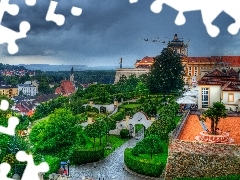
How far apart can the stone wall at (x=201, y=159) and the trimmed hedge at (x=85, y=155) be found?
431cm

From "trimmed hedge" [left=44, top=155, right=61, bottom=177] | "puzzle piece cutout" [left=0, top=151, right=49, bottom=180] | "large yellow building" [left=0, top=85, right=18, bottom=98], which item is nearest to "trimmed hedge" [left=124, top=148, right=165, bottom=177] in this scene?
"trimmed hedge" [left=44, top=155, right=61, bottom=177]

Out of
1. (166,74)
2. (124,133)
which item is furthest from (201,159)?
(166,74)

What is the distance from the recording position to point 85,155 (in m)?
10.3

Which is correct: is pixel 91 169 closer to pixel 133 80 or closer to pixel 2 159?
pixel 2 159

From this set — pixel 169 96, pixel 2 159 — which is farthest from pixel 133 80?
pixel 2 159

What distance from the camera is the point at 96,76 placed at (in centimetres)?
4341

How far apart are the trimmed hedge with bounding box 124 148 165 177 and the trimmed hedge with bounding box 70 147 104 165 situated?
104 cm

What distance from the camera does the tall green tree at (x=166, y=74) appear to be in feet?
70.2

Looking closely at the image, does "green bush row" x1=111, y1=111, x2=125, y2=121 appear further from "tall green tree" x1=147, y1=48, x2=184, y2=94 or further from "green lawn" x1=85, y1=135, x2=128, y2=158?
"tall green tree" x1=147, y1=48, x2=184, y2=94

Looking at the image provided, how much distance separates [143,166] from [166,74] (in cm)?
1285

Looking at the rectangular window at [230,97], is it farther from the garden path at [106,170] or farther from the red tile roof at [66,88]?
the red tile roof at [66,88]

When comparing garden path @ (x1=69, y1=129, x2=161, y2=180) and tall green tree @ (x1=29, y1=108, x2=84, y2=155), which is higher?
tall green tree @ (x1=29, y1=108, x2=84, y2=155)

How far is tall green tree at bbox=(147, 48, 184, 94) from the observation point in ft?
70.2

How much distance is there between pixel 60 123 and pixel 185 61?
61.5ft
